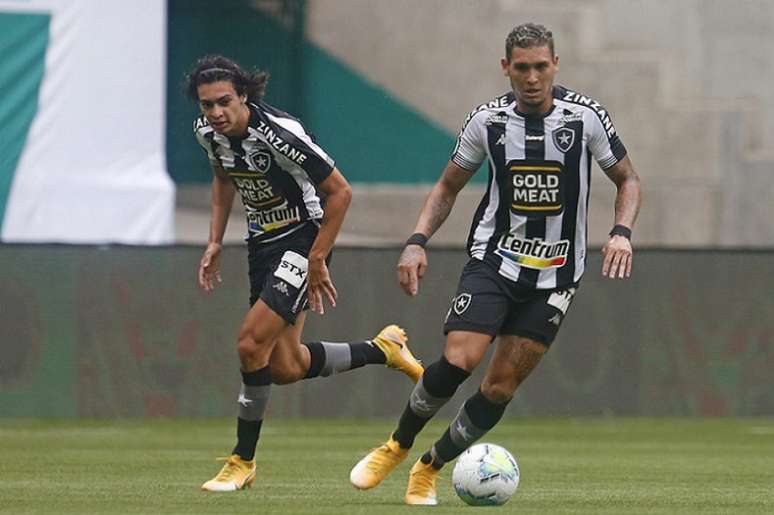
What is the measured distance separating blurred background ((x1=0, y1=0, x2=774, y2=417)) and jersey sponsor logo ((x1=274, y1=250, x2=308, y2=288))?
21.1 ft

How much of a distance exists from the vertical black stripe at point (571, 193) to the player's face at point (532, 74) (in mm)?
182

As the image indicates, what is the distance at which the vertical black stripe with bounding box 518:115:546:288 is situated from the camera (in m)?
8.15

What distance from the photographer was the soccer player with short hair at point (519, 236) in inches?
320

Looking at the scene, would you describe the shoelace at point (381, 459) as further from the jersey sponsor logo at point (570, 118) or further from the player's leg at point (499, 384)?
the jersey sponsor logo at point (570, 118)

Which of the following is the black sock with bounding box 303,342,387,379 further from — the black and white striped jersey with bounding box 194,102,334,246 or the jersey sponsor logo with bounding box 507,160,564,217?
the jersey sponsor logo with bounding box 507,160,564,217

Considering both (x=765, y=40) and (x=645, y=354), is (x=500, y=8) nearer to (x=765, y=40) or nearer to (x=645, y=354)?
(x=765, y=40)

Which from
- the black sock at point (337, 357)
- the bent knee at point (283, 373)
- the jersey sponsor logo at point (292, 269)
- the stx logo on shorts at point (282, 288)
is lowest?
the black sock at point (337, 357)

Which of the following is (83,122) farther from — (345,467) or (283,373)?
(283,373)

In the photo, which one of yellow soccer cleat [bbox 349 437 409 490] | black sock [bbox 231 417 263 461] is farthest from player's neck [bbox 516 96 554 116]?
black sock [bbox 231 417 263 461]

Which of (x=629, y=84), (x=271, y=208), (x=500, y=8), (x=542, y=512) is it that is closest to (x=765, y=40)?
(x=629, y=84)

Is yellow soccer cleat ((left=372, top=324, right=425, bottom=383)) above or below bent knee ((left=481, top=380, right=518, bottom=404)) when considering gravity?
below

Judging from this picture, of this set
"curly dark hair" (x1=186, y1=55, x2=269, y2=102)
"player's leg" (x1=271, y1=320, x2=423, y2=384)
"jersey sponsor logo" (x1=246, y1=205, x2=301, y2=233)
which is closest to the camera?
"curly dark hair" (x1=186, y1=55, x2=269, y2=102)

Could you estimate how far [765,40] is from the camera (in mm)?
19625

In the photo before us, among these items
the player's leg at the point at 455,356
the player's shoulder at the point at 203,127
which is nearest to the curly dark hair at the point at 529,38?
the player's leg at the point at 455,356
